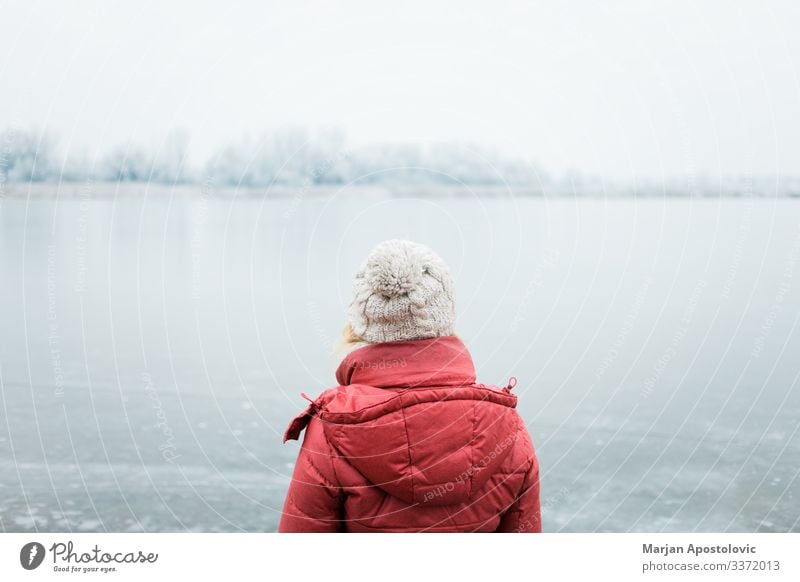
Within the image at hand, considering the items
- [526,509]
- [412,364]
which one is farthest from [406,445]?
[526,509]

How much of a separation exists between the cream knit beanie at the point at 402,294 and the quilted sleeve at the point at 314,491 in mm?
265

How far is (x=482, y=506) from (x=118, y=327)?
5741 millimetres

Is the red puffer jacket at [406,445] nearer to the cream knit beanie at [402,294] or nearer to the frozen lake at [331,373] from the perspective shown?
the cream knit beanie at [402,294]

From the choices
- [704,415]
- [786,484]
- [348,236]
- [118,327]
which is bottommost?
[786,484]

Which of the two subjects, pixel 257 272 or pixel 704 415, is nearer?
pixel 704 415

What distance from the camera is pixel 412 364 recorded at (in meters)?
1.71

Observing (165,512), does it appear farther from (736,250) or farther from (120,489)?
(736,250)

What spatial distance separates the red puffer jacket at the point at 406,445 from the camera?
5.41 ft

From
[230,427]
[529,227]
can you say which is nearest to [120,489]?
[230,427]

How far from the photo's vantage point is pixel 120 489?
3660 millimetres

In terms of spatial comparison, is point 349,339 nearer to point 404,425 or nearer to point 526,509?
point 404,425

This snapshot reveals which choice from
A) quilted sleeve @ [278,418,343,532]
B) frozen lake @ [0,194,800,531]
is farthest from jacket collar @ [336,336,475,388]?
frozen lake @ [0,194,800,531]

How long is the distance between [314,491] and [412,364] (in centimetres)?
37
